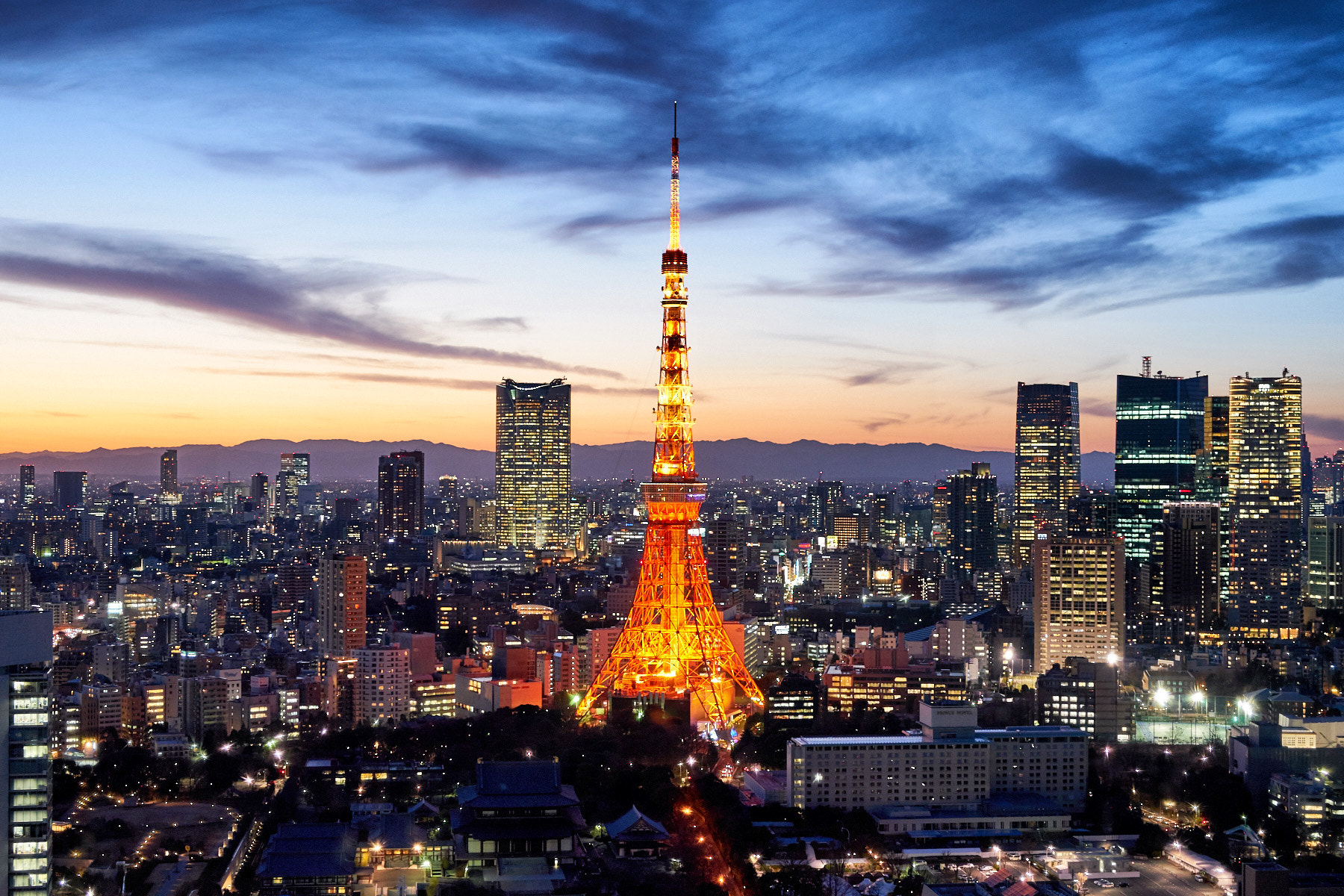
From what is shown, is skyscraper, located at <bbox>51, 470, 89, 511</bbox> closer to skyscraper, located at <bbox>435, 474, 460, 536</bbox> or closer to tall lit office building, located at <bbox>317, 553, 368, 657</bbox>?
skyscraper, located at <bbox>435, 474, 460, 536</bbox>

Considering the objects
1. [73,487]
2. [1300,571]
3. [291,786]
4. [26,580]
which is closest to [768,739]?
[291,786]

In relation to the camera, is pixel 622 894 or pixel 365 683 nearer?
pixel 622 894

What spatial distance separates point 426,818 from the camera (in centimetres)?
1572

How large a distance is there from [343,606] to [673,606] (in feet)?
32.8

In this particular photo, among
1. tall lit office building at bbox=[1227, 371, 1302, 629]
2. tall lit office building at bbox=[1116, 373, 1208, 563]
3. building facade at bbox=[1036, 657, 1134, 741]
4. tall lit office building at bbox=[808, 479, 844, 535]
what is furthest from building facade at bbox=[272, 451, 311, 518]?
building facade at bbox=[1036, 657, 1134, 741]

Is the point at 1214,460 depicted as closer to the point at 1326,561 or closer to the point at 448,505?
the point at 1326,561

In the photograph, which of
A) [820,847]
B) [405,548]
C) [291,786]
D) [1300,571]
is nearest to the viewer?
[820,847]

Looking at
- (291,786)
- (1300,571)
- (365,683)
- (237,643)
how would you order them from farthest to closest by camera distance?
(1300,571)
(237,643)
(365,683)
(291,786)

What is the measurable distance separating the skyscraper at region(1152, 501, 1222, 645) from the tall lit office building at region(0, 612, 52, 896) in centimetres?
2711

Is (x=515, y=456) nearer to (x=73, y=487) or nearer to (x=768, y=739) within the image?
(x=73, y=487)

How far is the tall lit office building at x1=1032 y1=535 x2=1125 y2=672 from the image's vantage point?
92.1 feet

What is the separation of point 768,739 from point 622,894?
650cm

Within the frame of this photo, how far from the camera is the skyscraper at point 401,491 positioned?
2234 inches

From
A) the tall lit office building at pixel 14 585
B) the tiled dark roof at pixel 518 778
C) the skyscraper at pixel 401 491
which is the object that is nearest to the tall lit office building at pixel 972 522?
the skyscraper at pixel 401 491
